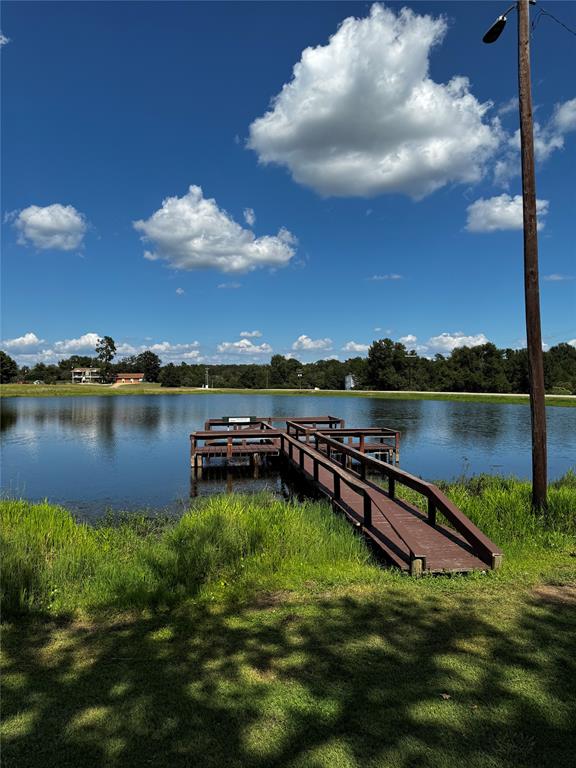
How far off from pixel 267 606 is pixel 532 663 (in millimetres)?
2628

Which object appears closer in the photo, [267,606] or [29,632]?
[29,632]

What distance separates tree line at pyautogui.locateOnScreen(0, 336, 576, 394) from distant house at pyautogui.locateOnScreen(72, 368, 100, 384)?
9.04 feet

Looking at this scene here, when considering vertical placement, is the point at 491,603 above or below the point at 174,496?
above

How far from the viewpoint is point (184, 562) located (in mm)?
6273

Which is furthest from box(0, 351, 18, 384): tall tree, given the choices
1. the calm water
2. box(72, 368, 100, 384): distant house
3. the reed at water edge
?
the reed at water edge

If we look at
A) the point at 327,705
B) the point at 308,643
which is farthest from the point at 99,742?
the point at 308,643

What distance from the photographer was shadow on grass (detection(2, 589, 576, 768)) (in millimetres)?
2906

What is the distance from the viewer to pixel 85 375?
15500 cm

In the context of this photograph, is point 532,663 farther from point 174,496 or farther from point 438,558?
point 174,496

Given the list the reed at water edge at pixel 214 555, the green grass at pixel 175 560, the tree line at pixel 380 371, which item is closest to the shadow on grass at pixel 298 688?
the green grass at pixel 175 560

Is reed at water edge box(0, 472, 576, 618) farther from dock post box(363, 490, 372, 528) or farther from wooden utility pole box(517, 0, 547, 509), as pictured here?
wooden utility pole box(517, 0, 547, 509)

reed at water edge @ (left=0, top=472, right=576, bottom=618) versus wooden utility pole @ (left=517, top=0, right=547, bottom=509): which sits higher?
wooden utility pole @ (left=517, top=0, right=547, bottom=509)

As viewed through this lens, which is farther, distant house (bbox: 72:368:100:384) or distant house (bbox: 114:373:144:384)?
distant house (bbox: 72:368:100:384)

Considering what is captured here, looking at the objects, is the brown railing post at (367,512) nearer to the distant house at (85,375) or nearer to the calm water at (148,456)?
the calm water at (148,456)
